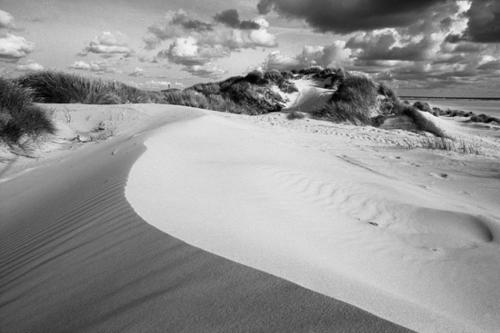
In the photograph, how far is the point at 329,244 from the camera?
2416 mm

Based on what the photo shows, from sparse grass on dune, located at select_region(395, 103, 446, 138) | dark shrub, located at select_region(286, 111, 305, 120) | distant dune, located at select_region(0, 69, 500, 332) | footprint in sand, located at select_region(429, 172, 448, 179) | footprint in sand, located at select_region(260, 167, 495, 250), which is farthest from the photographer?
dark shrub, located at select_region(286, 111, 305, 120)

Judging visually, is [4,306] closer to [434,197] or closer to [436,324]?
[436,324]

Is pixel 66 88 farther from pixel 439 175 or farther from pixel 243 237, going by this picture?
pixel 243 237

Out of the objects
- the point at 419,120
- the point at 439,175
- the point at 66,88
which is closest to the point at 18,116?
the point at 66,88

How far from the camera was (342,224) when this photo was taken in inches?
119

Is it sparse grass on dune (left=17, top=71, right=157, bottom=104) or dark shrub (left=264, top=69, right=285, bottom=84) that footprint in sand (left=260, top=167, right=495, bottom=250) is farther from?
dark shrub (left=264, top=69, right=285, bottom=84)

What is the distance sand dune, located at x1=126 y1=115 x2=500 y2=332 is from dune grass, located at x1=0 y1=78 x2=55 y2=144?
3012mm

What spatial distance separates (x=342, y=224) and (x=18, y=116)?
267 inches

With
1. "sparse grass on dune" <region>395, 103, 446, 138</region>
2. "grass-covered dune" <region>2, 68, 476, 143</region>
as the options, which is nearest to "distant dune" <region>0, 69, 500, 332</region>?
"sparse grass on dune" <region>395, 103, 446, 138</region>

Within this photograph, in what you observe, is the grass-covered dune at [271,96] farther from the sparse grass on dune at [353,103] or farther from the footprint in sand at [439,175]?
the footprint in sand at [439,175]

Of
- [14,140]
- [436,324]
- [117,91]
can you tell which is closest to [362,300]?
[436,324]

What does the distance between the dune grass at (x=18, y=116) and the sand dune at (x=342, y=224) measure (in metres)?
3.01

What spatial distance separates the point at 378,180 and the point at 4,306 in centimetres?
461

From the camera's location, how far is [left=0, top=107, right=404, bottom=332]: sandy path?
1.12 m
